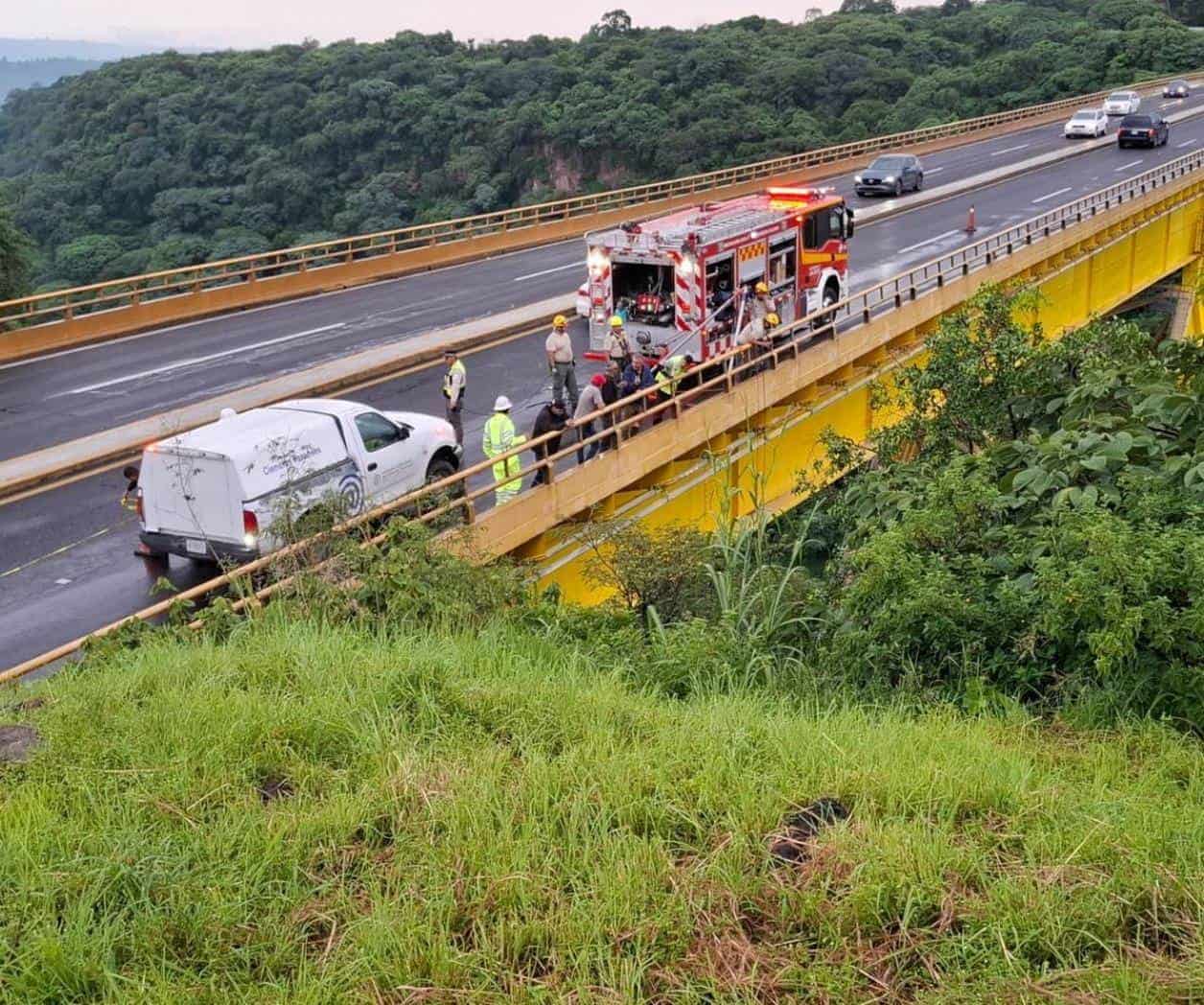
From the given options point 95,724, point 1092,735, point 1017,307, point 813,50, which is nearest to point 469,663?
point 95,724

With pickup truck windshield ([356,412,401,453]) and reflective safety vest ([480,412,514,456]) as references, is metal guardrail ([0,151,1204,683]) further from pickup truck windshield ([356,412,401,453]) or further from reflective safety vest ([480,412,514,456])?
pickup truck windshield ([356,412,401,453])

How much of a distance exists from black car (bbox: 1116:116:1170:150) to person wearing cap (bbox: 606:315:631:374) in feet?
125

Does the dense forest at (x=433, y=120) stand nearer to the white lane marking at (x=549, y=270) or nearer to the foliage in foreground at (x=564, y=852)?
the white lane marking at (x=549, y=270)

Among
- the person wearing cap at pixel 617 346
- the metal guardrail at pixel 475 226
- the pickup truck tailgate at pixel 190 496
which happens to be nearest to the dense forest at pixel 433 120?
the metal guardrail at pixel 475 226

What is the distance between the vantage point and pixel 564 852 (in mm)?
5480

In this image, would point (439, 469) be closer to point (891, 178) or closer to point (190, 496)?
point (190, 496)

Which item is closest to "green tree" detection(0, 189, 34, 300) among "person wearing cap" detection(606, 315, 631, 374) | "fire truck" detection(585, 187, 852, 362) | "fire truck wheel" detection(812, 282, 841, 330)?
"fire truck" detection(585, 187, 852, 362)

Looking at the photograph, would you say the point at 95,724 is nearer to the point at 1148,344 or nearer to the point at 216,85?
the point at 1148,344

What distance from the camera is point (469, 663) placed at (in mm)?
7863

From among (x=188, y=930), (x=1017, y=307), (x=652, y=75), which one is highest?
(x=652, y=75)

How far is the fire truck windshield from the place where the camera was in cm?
1864

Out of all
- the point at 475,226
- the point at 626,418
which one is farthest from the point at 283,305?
the point at 626,418

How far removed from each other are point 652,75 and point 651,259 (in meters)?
63.6

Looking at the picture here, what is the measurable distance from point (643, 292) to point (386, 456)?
251 inches
